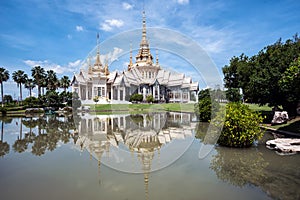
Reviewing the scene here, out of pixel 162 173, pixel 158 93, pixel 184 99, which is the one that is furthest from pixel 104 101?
pixel 162 173

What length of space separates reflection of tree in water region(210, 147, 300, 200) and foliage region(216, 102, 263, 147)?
0.53 meters

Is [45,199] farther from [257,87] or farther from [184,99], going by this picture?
[184,99]

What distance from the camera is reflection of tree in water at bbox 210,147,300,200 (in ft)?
17.7

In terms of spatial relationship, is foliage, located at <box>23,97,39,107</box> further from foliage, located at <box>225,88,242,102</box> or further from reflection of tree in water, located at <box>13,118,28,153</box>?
foliage, located at <box>225,88,242,102</box>

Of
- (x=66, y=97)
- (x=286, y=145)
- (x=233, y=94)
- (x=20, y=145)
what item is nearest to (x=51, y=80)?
(x=66, y=97)

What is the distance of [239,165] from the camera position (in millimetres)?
7371

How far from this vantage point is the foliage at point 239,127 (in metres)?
9.32

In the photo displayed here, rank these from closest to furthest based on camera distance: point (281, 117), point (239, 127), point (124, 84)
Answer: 1. point (239, 127)
2. point (281, 117)
3. point (124, 84)

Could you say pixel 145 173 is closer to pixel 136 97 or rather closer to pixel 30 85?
pixel 136 97

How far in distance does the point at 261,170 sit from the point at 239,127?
107 inches

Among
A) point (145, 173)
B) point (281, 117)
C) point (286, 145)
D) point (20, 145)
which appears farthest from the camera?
point (281, 117)

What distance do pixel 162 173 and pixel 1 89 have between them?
45559mm

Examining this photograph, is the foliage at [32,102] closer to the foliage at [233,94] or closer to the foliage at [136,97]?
the foliage at [136,97]

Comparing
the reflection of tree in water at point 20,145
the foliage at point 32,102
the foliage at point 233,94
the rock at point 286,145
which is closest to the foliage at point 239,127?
the rock at point 286,145
